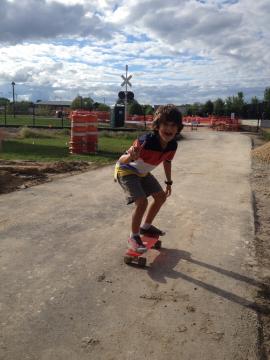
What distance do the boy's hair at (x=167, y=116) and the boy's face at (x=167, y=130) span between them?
3cm

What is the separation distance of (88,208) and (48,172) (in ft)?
13.7

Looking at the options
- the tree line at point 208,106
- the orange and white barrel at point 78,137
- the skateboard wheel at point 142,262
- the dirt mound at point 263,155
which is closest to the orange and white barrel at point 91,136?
the orange and white barrel at point 78,137

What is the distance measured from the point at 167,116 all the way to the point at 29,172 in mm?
6628

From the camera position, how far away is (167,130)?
475 cm

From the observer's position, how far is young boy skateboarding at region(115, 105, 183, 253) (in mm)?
4758

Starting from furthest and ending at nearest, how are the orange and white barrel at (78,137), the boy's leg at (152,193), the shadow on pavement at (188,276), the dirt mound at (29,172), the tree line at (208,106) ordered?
1. the tree line at (208,106)
2. the orange and white barrel at (78,137)
3. the dirt mound at (29,172)
4. the boy's leg at (152,193)
5. the shadow on pavement at (188,276)

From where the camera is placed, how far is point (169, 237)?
18.9ft

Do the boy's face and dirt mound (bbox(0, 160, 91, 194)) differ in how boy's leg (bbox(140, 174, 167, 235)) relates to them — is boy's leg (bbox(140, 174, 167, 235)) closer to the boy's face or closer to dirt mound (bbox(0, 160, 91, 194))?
the boy's face

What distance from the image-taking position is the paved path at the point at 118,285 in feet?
10.6

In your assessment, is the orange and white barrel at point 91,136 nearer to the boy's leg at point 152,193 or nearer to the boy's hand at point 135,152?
the boy's leg at point 152,193

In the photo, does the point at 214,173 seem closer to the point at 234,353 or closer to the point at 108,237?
the point at 108,237

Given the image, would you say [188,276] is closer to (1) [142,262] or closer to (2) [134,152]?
(1) [142,262]

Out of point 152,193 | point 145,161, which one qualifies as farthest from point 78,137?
point 145,161

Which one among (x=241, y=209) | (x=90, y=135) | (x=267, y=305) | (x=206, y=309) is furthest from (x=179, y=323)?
(x=90, y=135)
